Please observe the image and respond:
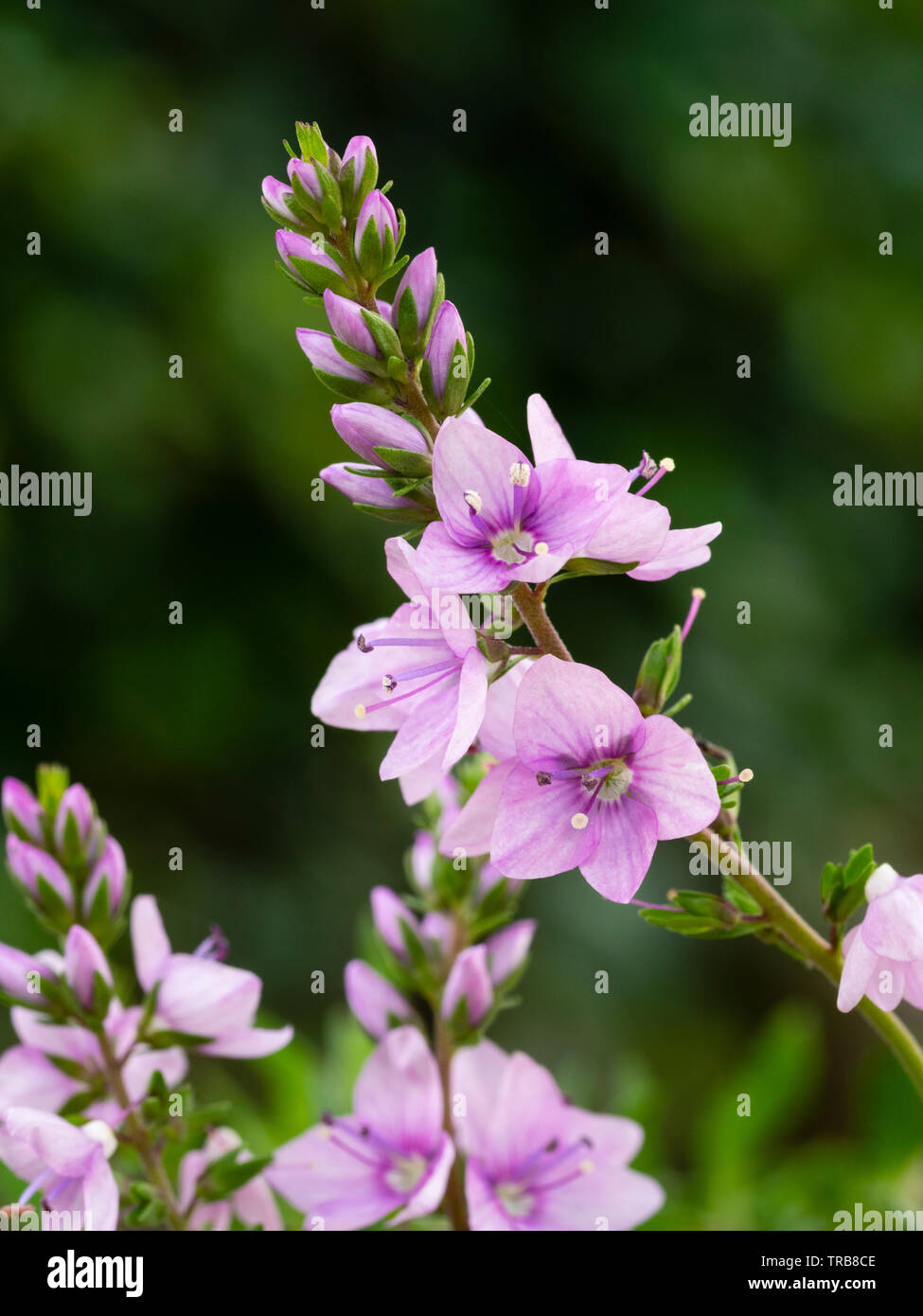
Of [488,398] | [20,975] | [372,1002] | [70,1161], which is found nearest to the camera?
[70,1161]

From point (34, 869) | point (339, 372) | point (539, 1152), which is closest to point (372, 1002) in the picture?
point (539, 1152)

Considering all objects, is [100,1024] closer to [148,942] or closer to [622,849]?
[148,942]

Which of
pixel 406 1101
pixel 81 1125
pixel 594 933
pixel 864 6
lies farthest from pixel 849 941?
pixel 864 6

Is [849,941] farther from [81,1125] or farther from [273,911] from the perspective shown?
[273,911]

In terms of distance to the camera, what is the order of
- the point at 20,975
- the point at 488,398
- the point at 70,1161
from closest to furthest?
1. the point at 70,1161
2. the point at 20,975
3. the point at 488,398

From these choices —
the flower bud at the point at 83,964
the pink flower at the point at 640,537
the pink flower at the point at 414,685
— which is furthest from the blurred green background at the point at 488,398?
the pink flower at the point at 640,537

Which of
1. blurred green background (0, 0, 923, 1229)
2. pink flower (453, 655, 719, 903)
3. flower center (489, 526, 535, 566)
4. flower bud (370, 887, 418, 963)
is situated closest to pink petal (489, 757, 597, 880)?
pink flower (453, 655, 719, 903)
